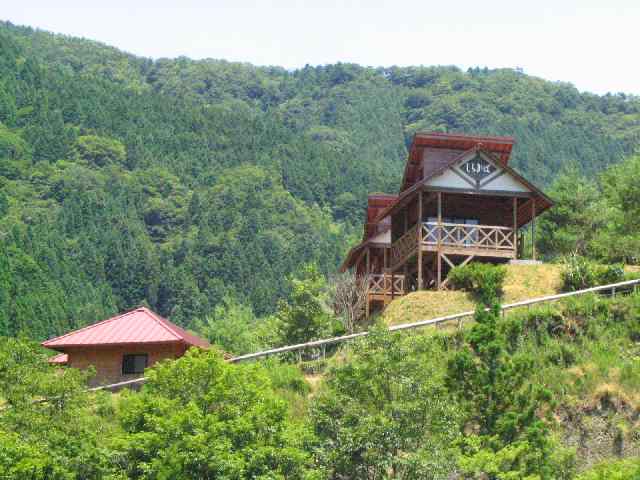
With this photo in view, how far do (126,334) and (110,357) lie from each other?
98cm

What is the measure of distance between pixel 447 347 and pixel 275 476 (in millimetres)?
10674

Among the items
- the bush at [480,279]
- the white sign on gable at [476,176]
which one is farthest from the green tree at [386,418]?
the white sign on gable at [476,176]

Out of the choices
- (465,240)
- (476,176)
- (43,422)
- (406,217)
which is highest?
(476,176)

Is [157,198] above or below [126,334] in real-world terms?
above

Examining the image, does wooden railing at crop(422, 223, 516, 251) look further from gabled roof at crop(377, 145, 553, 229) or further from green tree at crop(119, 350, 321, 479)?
green tree at crop(119, 350, 321, 479)

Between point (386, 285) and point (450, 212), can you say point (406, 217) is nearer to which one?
point (450, 212)

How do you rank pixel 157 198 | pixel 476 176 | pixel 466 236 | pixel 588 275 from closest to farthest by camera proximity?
pixel 588 275
pixel 466 236
pixel 476 176
pixel 157 198

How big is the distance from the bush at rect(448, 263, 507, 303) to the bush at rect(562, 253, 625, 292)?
238cm

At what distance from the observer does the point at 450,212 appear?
52750mm

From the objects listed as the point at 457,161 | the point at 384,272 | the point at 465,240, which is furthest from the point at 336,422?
the point at 384,272

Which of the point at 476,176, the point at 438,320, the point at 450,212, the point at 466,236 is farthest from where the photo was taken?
the point at 450,212

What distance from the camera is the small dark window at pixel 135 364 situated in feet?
137

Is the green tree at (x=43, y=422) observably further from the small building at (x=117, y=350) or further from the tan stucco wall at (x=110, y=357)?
the tan stucco wall at (x=110, y=357)

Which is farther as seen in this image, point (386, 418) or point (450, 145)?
point (450, 145)
